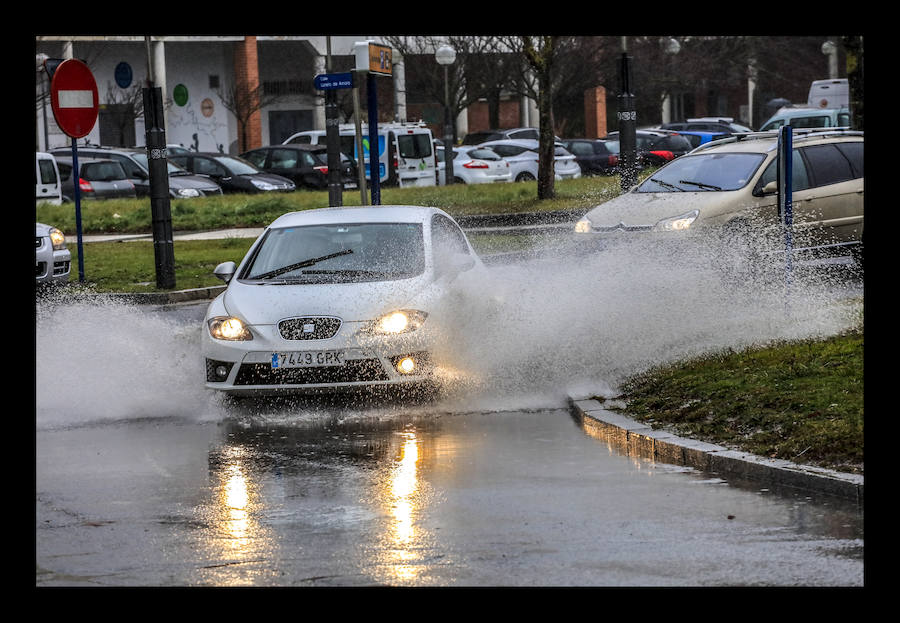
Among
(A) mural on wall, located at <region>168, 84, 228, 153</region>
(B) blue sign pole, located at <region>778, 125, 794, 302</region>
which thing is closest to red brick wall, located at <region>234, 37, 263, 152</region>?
(A) mural on wall, located at <region>168, 84, 228, 153</region>

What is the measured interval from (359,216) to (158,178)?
7.27 metres

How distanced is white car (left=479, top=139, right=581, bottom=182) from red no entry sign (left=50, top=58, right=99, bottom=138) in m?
21.2

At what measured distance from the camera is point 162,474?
827 cm

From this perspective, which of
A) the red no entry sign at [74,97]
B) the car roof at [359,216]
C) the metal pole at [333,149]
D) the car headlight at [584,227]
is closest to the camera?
the car roof at [359,216]

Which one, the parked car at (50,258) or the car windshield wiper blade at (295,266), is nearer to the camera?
Answer: the car windshield wiper blade at (295,266)

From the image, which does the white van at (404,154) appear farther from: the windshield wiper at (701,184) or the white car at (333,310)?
the white car at (333,310)

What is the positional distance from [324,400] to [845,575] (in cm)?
557

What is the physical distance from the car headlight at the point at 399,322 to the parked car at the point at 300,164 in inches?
985

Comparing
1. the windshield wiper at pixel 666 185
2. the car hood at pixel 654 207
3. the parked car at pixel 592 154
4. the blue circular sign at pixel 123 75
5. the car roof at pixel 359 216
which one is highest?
the blue circular sign at pixel 123 75

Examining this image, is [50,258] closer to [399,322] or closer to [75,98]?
[75,98]

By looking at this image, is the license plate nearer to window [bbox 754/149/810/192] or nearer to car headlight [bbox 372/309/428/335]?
car headlight [bbox 372/309/428/335]

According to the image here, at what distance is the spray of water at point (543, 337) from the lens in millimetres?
10625

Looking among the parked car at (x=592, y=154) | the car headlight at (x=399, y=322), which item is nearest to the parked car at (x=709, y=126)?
the parked car at (x=592, y=154)
